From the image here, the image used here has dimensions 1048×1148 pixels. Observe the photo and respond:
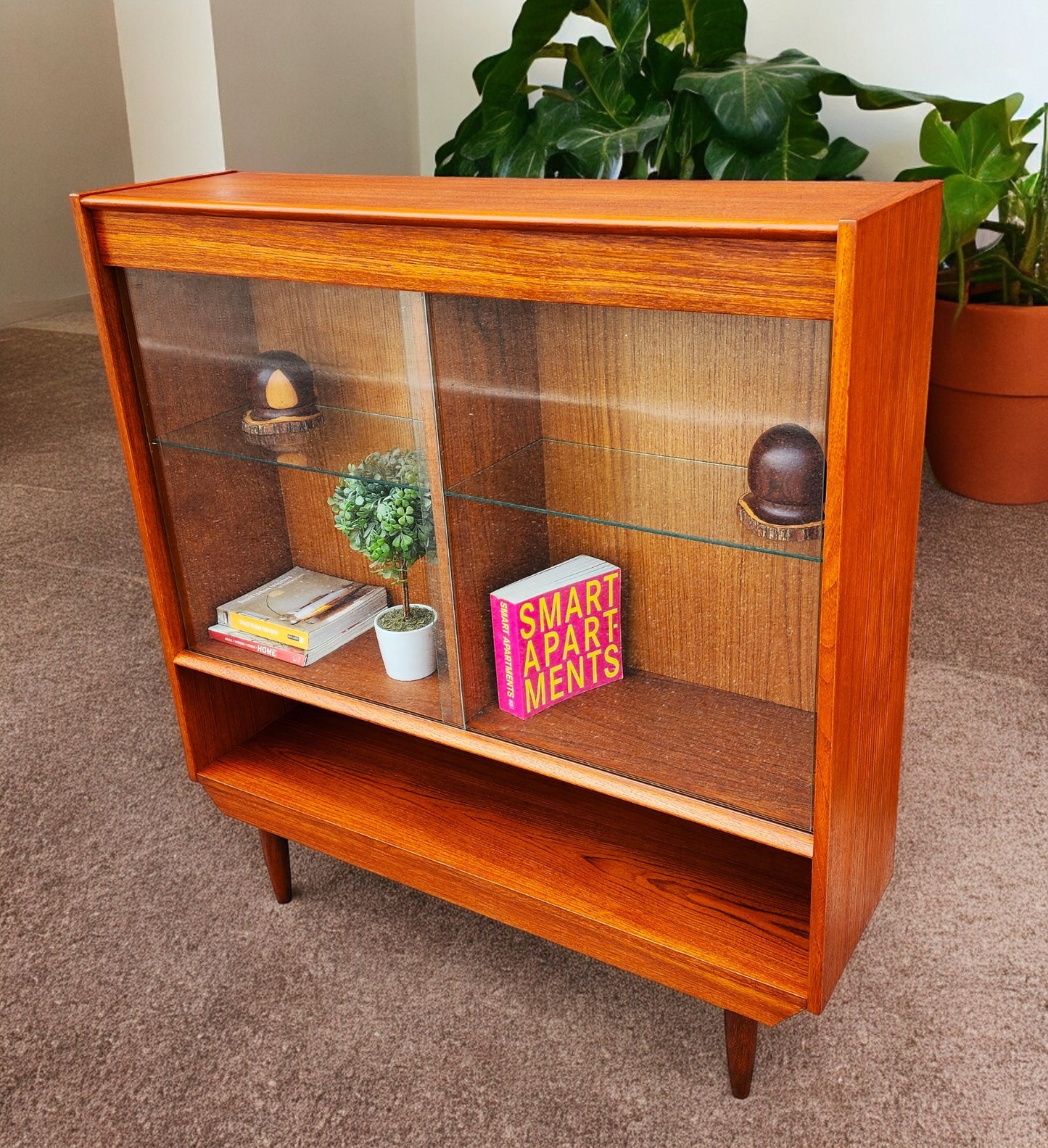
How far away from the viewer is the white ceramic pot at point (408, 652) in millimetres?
1439

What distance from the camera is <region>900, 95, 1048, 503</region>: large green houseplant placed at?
8.78 feet

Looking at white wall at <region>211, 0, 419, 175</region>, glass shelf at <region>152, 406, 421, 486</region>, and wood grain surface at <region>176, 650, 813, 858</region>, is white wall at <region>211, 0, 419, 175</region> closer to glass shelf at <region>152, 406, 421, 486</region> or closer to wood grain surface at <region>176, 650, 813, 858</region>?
glass shelf at <region>152, 406, 421, 486</region>

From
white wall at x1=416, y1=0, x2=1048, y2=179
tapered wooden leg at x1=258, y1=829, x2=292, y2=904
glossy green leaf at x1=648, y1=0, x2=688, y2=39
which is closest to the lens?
tapered wooden leg at x1=258, y1=829, x2=292, y2=904

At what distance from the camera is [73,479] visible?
3395 millimetres

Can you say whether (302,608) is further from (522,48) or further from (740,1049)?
(522,48)

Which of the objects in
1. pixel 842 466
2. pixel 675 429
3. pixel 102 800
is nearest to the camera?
pixel 842 466

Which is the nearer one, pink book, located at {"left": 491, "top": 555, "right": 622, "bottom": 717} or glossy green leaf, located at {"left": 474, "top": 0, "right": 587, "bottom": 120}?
pink book, located at {"left": 491, "top": 555, "right": 622, "bottom": 717}

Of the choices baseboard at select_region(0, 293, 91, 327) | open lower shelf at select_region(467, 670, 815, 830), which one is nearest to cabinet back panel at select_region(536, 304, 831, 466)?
open lower shelf at select_region(467, 670, 815, 830)

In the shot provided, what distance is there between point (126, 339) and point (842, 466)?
36.5 inches

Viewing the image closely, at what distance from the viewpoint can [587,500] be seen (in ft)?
4.19

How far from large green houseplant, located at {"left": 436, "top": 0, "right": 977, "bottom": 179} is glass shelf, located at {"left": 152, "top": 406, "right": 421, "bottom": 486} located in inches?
60.1

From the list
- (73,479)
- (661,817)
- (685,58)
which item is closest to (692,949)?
(661,817)

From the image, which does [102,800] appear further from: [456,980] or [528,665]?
[528,665]

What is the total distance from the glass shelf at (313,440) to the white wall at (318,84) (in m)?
2.37
